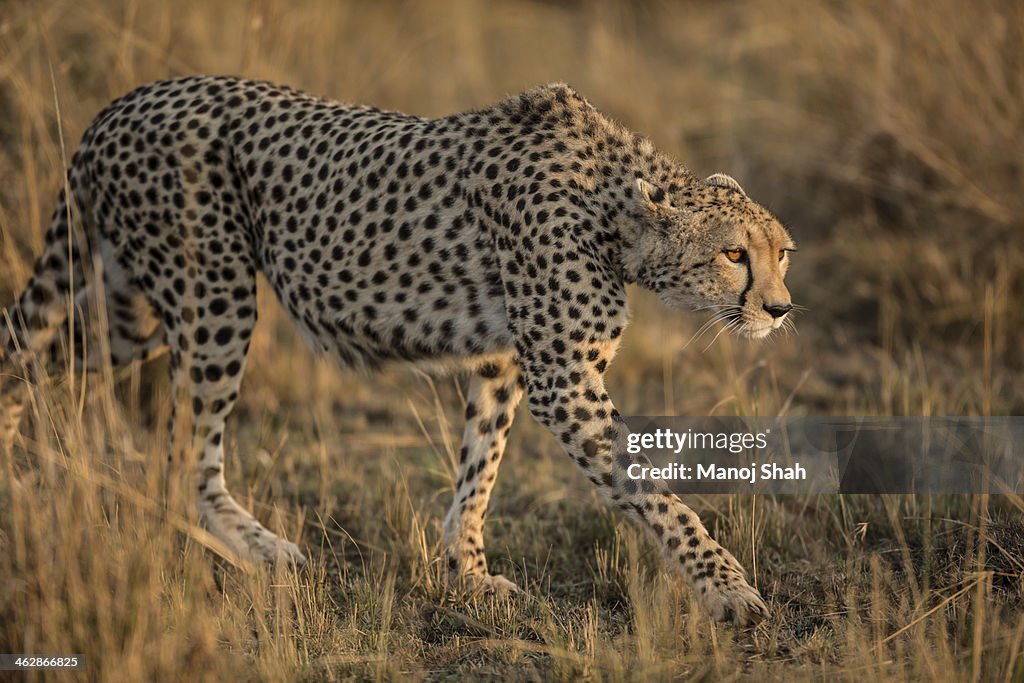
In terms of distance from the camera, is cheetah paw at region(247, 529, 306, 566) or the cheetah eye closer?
the cheetah eye

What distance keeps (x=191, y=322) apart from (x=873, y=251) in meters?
4.05

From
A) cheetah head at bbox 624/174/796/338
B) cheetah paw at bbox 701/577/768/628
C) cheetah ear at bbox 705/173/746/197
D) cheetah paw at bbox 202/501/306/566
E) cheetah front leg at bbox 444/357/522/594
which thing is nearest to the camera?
cheetah paw at bbox 701/577/768/628

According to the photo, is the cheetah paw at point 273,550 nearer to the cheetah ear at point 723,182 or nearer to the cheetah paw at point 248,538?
the cheetah paw at point 248,538

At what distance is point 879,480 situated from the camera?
4570 mm

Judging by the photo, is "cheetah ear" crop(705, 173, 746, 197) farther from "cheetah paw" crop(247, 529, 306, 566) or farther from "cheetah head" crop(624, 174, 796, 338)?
"cheetah paw" crop(247, 529, 306, 566)

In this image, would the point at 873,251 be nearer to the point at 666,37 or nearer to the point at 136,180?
the point at 136,180

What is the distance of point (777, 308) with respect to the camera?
3514 millimetres

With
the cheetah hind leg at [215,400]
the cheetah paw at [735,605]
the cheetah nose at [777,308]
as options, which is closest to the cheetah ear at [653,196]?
the cheetah nose at [777,308]

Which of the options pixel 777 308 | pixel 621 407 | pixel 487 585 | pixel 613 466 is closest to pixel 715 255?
pixel 777 308

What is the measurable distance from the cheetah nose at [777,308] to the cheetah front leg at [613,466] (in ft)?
1.54

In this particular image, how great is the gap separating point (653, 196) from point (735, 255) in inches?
11.7

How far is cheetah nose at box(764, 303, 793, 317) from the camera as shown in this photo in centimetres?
351

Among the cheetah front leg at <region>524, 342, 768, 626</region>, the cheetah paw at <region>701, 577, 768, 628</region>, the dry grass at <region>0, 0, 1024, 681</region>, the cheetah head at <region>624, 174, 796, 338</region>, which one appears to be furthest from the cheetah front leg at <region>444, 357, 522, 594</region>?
the cheetah paw at <region>701, 577, 768, 628</region>

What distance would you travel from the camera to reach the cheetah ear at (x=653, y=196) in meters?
3.61
